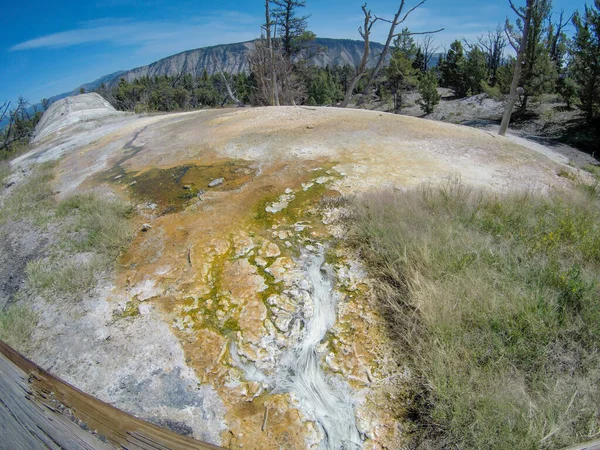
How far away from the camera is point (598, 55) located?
13812mm

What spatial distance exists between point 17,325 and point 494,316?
12.2ft

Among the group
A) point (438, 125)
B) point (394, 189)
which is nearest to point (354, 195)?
point (394, 189)

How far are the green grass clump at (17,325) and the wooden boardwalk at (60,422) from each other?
2.27 metres

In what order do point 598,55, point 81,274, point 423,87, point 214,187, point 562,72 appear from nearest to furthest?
point 81,274
point 214,187
point 598,55
point 562,72
point 423,87

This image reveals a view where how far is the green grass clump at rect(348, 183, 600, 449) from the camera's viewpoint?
1837mm

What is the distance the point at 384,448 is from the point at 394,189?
10.6 feet

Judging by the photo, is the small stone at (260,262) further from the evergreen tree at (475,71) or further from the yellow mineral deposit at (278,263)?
the evergreen tree at (475,71)

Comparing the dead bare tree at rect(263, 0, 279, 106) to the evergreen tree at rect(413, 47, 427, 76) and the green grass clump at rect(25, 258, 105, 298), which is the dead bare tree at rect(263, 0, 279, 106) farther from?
the evergreen tree at rect(413, 47, 427, 76)

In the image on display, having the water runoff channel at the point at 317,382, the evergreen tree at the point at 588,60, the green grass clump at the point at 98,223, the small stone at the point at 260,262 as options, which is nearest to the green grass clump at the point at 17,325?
the green grass clump at the point at 98,223

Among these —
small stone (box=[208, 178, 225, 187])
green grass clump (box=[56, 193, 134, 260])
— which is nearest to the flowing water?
green grass clump (box=[56, 193, 134, 260])

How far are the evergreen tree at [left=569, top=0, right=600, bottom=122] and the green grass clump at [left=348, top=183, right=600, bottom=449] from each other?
48.7 ft

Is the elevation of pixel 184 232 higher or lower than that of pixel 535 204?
lower

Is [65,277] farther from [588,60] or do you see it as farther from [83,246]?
[588,60]

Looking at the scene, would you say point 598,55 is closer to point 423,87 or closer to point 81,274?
point 423,87
